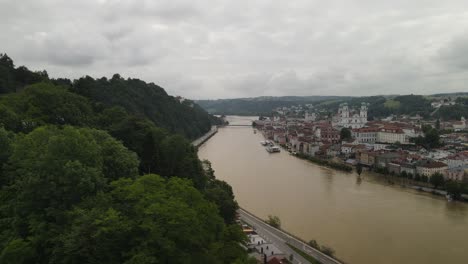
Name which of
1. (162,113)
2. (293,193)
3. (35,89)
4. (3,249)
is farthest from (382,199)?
(162,113)

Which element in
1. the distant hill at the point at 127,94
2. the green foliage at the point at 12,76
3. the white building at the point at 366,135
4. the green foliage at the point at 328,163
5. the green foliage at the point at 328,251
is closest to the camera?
the green foliage at the point at 328,251

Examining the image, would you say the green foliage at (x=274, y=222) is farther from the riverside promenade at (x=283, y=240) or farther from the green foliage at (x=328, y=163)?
the green foliage at (x=328, y=163)

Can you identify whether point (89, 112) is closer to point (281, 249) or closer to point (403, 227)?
point (281, 249)

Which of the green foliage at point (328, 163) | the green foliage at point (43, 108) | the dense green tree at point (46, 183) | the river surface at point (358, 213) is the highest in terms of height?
the green foliage at point (43, 108)

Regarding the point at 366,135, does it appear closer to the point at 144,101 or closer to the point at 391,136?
the point at 391,136

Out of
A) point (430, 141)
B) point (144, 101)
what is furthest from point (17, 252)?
point (430, 141)

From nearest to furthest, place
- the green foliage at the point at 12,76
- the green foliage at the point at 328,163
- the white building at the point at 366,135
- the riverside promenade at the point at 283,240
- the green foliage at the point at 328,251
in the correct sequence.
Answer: the riverside promenade at the point at 283,240
the green foliage at the point at 328,251
the green foliage at the point at 12,76
the green foliage at the point at 328,163
the white building at the point at 366,135

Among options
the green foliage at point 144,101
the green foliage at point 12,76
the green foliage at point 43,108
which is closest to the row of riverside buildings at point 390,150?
the green foliage at point 144,101
